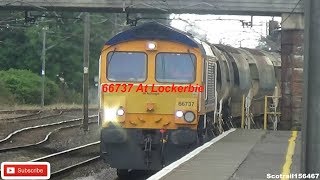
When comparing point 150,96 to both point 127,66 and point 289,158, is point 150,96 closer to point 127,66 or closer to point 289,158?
point 127,66

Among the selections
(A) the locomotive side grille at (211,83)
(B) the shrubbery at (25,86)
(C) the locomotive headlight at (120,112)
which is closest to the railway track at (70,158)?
(C) the locomotive headlight at (120,112)

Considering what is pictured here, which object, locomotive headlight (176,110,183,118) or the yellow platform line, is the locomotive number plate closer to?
locomotive headlight (176,110,183,118)

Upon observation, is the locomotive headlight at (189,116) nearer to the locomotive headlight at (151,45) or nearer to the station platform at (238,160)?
the station platform at (238,160)

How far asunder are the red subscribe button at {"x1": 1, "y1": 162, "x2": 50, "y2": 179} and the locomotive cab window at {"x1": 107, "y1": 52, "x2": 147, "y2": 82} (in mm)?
9089

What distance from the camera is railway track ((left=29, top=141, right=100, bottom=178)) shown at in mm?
15781

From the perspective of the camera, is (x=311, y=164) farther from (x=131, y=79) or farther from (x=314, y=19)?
(x=131, y=79)

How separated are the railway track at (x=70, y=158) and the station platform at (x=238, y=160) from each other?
11.7 feet

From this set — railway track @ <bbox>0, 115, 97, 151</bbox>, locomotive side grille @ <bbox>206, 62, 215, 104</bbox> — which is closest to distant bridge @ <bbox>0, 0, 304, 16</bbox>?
railway track @ <bbox>0, 115, 97, 151</bbox>

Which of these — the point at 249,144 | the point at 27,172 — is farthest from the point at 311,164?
the point at 249,144

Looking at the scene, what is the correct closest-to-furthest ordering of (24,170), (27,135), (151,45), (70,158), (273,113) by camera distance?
(24,170)
(151,45)
(70,158)
(273,113)
(27,135)

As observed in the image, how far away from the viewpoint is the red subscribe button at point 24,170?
4.79 meters

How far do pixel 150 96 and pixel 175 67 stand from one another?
2.82ft

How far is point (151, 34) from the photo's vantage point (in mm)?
14078

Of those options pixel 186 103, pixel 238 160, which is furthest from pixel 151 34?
pixel 238 160
